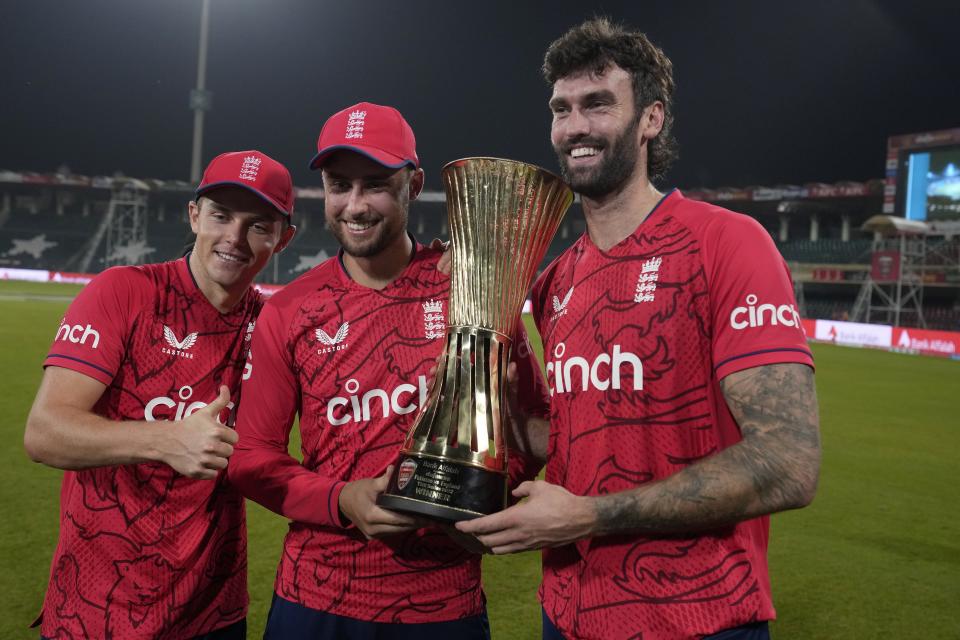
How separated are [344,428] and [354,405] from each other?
8 centimetres

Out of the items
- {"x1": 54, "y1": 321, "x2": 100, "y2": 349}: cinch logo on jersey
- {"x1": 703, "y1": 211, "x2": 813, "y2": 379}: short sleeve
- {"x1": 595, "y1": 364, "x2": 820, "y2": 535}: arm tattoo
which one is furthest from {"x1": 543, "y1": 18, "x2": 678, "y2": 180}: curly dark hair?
{"x1": 54, "y1": 321, "x2": 100, "y2": 349}: cinch logo on jersey

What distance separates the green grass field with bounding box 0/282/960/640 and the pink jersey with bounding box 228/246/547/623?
194cm

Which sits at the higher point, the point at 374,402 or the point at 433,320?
the point at 433,320

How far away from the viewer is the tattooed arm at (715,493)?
152cm

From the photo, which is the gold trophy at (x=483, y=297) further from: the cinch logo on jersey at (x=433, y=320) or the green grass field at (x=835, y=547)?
the green grass field at (x=835, y=547)

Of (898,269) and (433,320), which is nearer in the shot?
(433,320)

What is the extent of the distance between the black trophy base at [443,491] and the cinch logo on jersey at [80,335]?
4.08 ft

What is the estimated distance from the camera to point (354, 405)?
7.13 feet

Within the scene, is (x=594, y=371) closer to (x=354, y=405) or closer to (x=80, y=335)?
(x=354, y=405)

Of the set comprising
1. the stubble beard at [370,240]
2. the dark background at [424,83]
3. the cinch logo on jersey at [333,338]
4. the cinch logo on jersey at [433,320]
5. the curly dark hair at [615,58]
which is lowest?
the cinch logo on jersey at [333,338]

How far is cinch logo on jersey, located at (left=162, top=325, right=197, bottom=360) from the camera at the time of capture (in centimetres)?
239

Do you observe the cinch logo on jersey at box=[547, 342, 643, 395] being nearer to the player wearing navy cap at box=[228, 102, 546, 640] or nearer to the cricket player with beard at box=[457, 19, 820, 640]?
the cricket player with beard at box=[457, 19, 820, 640]

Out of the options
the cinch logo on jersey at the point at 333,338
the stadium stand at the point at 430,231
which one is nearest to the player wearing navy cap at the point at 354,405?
the cinch logo on jersey at the point at 333,338

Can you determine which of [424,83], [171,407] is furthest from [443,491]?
[424,83]
